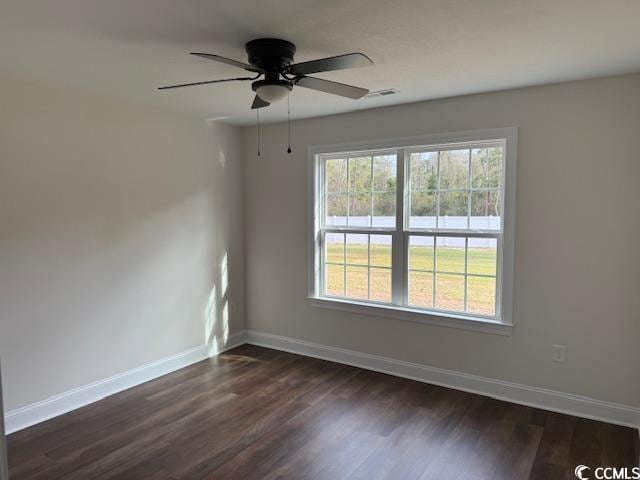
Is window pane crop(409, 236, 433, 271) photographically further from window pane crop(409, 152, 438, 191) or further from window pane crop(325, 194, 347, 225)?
window pane crop(325, 194, 347, 225)

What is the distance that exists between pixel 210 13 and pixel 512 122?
245cm

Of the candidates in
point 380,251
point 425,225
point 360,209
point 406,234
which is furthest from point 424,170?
point 380,251

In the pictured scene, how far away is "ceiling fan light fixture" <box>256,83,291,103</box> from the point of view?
2.27 metres

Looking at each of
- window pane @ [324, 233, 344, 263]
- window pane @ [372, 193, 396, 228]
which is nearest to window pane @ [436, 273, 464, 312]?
window pane @ [372, 193, 396, 228]

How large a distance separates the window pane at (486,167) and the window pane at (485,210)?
0.26ft

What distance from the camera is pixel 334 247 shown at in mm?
4488

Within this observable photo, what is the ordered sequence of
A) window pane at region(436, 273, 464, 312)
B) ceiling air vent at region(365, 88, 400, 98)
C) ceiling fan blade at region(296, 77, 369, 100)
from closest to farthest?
ceiling fan blade at region(296, 77, 369, 100) → ceiling air vent at region(365, 88, 400, 98) → window pane at region(436, 273, 464, 312)

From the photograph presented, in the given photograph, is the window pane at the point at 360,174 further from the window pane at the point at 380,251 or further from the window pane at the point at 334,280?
the window pane at the point at 334,280

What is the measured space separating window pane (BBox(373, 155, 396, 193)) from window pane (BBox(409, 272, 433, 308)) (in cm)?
83

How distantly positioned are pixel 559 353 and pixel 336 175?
253 cm

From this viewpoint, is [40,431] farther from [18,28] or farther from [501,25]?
[501,25]

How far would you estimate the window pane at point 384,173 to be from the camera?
13.3ft

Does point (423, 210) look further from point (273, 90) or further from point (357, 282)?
point (273, 90)

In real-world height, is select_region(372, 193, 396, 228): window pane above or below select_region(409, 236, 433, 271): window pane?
above
